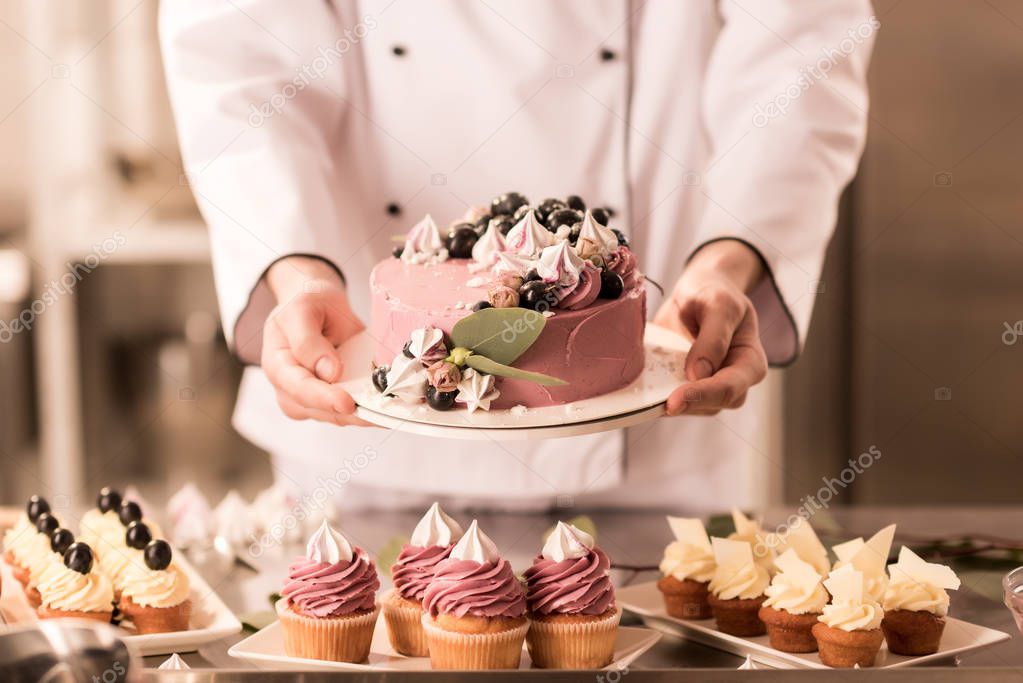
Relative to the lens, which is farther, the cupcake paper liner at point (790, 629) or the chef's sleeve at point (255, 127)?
the chef's sleeve at point (255, 127)

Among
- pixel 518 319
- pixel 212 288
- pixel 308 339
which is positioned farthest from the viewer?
pixel 212 288

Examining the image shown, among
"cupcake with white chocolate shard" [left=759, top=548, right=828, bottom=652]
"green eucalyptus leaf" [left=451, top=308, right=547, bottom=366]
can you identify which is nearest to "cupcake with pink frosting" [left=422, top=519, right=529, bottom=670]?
"green eucalyptus leaf" [left=451, top=308, right=547, bottom=366]

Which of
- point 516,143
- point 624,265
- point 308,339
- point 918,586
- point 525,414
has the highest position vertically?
point 516,143

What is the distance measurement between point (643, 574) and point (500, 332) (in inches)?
22.1

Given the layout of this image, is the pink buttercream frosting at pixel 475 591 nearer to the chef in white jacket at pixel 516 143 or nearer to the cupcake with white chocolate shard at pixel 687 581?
the cupcake with white chocolate shard at pixel 687 581

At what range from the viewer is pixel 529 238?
1812 millimetres

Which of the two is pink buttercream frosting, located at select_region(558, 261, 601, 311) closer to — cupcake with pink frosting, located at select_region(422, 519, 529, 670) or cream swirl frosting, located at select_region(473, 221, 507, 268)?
cream swirl frosting, located at select_region(473, 221, 507, 268)

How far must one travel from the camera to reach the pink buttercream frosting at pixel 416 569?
170 cm

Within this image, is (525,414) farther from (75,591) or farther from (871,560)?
(75,591)

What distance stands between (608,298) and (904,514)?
92cm

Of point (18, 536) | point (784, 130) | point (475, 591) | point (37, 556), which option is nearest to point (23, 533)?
point (18, 536)

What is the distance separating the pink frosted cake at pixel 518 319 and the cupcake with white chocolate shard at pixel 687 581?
28 cm

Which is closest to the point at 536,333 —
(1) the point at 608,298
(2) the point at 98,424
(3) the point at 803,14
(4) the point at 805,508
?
(1) the point at 608,298

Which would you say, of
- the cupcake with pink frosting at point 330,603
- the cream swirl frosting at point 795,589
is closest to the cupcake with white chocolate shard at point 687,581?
the cream swirl frosting at point 795,589
